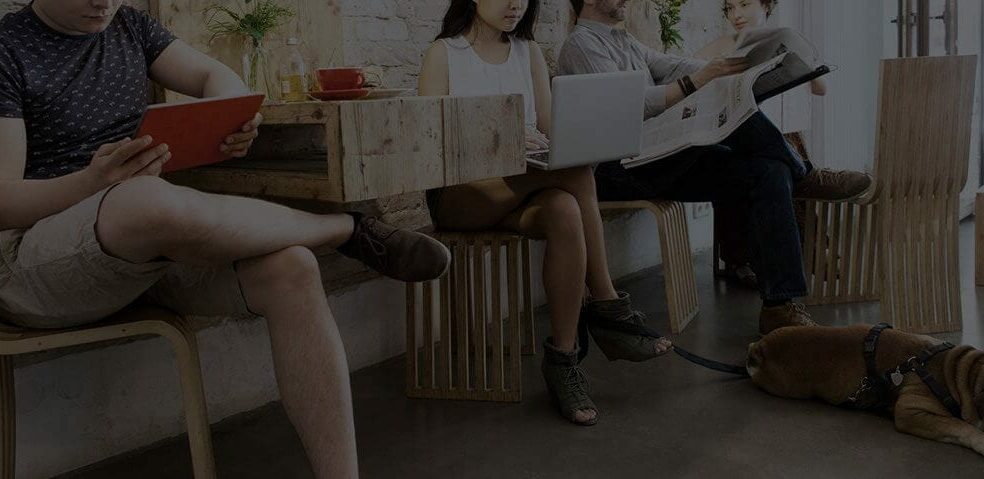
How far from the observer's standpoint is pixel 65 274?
1432 mm

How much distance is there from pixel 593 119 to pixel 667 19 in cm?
219

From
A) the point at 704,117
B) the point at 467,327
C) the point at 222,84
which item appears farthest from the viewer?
the point at 704,117

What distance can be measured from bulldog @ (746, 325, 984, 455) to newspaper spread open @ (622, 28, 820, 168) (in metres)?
0.63

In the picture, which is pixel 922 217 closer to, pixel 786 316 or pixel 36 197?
pixel 786 316

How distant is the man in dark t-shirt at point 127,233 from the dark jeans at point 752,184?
5.03ft

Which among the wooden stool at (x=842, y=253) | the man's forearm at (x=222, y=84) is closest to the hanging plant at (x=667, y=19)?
the wooden stool at (x=842, y=253)

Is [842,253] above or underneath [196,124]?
underneath

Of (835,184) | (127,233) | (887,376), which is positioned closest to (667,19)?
(835,184)

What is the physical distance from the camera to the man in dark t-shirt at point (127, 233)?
4.67 ft

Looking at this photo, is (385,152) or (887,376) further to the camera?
(887,376)

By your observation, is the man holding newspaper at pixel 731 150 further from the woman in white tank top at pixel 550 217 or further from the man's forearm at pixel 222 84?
the man's forearm at pixel 222 84

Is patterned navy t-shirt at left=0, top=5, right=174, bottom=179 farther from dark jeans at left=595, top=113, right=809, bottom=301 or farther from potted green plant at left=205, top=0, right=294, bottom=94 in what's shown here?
dark jeans at left=595, top=113, right=809, bottom=301

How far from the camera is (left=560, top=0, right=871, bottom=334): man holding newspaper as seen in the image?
272cm

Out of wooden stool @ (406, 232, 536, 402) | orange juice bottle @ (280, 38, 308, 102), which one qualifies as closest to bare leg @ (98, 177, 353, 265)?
orange juice bottle @ (280, 38, 308, 102)
